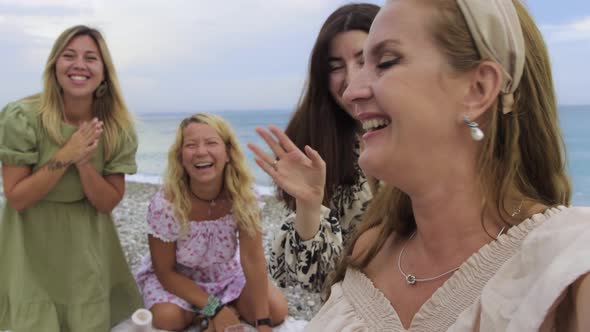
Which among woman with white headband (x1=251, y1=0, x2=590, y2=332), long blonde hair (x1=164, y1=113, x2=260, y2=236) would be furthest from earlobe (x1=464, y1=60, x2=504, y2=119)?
long blonde hair (x1=164, y1=113, x2=260, y2=236)

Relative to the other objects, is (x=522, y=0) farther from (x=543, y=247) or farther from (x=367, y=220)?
(x=367, y=220)

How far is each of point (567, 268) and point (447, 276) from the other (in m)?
0.46

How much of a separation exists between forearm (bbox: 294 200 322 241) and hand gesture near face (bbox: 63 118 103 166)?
1.84 meters

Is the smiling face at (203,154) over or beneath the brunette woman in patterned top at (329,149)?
beneath

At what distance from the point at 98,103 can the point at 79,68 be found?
1.10ft

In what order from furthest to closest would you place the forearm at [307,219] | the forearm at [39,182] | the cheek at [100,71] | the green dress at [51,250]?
the cheek at [100,71], the green dress at [51,250], the forearm at [39,182], the forearm at [307,219]

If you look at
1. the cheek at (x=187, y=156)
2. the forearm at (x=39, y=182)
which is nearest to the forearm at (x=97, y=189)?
the forearm at (x=39, y=182)

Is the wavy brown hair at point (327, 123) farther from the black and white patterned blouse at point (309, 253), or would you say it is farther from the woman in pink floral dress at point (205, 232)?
the woman in pink floral dress at point (205, 232)

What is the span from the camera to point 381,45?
135 centimetres

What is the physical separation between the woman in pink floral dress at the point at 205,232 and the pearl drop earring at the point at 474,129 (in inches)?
113

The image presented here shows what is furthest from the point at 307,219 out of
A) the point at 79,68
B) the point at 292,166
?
the point at 79,68

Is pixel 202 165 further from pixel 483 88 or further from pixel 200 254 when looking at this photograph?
pixel 483 88

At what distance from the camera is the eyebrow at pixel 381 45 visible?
1327 millimetres

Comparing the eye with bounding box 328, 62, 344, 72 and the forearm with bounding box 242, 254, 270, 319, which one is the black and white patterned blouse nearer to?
the eye with bounding box 328, 62, 344, 72
